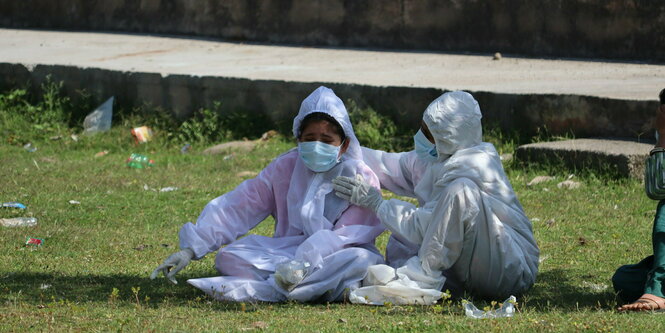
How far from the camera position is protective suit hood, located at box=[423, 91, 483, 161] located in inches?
201

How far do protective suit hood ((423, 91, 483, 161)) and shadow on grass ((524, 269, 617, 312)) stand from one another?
0.79m

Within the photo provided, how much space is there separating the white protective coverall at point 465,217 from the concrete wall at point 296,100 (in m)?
3.66

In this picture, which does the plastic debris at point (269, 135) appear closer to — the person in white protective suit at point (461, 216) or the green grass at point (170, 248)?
the green grass at point (170, 248)

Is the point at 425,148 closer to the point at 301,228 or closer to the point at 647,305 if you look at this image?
the point at 301,228

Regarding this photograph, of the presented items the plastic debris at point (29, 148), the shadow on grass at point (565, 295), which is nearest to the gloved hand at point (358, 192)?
the shadow on grass at point (565, 295)

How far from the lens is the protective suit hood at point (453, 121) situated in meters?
5.12

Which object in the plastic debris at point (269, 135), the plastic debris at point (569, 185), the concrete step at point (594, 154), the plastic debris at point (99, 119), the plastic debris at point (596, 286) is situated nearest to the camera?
the plastic debris at point (596, 286)

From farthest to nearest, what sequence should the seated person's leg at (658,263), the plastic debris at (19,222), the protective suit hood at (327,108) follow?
the plastic debris at (19,222) → the protective suit hood at (327,108) → the seated person's leg at (658,263)

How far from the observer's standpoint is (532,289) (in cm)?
547

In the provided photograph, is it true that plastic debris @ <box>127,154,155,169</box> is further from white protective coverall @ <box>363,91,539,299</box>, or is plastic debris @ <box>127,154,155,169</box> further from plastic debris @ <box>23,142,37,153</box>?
white protective coverall @ <box>363,91,539,299</box>

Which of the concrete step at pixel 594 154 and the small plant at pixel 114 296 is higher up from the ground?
the small plant at pixel 114 296

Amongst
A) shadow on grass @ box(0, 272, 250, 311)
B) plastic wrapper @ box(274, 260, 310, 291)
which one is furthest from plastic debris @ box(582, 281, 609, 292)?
shadow on grass @ box(0, 272, 250, 311)

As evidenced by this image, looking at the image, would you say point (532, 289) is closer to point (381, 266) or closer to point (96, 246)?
point (381, 266)

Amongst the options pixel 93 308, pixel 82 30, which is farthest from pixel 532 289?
pixel 82 30
